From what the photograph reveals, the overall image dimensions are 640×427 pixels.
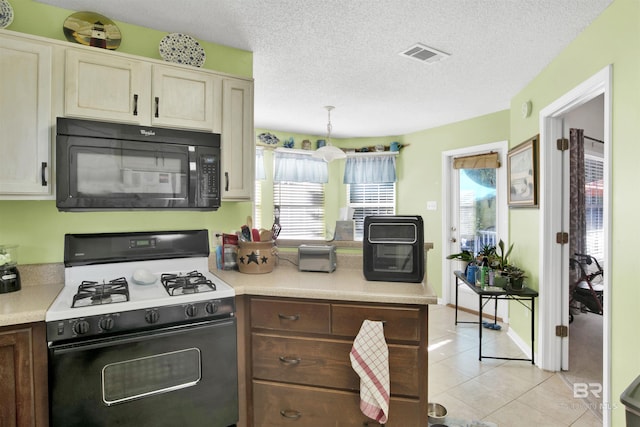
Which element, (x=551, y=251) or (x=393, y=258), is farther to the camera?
(x=551, y=251)

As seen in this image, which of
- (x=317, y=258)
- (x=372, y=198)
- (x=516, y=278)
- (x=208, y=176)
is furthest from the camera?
(x=372, y=198)

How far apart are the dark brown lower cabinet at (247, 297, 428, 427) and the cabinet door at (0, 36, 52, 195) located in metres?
1.25

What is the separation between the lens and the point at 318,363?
1.80m

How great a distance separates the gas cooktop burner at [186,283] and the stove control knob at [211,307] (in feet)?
0.24

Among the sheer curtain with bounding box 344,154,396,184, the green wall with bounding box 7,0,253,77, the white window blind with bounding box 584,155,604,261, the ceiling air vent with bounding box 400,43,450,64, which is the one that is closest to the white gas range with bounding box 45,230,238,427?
the green wall with bounding box 7,0,253,77

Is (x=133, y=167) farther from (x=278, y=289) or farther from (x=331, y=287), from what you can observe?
(x=331, y=287)

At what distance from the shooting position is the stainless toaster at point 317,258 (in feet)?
7.23

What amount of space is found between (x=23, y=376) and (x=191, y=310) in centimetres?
68

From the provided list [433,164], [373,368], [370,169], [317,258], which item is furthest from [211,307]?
[370,169]

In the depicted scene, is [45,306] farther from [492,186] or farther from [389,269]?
[492,186]

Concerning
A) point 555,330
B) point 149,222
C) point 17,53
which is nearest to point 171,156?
point 149,222

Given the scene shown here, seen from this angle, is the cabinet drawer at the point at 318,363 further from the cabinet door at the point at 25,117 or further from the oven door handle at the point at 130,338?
the cabinet door at the point at 25,117

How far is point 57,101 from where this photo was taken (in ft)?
5.95

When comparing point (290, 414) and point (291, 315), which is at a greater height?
point (291, 315)
